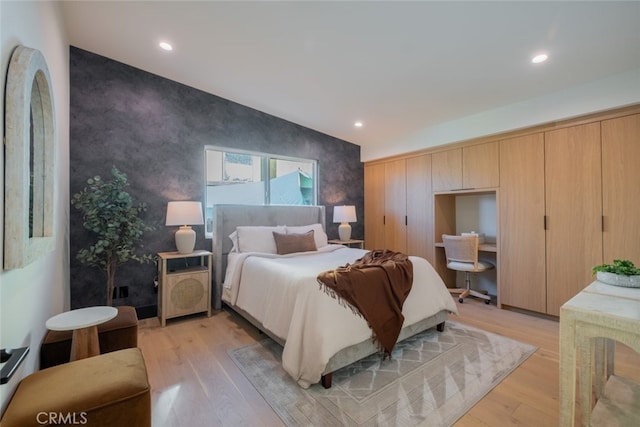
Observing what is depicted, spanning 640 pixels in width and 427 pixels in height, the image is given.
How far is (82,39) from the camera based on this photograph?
2.81 metres

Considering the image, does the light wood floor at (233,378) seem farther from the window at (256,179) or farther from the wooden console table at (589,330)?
the window at (256,179)

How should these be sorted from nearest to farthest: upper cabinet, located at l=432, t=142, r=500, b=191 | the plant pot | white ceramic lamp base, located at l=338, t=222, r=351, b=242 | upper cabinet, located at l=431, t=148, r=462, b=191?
the plant pot
upper cabinet, located at l=432, t=142, r=500, b=191
upper cabinet, located at l=431, t=148, r=462, b=191
white ceramic lamp base, located at l=338, t=222, r=351, b=242

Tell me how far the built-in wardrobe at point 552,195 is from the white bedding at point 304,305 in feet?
4.46

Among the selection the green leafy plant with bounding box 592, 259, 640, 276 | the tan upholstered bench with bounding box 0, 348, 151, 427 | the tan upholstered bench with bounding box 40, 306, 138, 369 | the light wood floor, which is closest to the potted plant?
the green leafy plant with bounding box 592, 259, 640, 276

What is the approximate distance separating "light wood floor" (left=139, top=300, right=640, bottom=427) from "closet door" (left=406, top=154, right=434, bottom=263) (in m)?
1.41

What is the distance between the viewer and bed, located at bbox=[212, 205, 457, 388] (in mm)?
1927

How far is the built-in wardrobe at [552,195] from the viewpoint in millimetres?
2760

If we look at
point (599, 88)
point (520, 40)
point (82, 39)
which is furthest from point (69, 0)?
point (599, 88)

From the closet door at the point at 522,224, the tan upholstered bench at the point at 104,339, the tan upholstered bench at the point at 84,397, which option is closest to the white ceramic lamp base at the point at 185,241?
the tan upholstered bench at the point at 104,339

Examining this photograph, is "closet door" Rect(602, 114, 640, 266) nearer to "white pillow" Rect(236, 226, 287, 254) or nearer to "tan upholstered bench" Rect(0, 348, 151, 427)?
"white pillow" Rect(236, 226, 287, 254)

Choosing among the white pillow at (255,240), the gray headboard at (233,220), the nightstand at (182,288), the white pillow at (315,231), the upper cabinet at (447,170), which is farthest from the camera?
the upper cabinet at (447,170)

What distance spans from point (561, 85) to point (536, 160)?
80cm

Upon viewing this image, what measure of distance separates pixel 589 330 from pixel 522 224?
247cm

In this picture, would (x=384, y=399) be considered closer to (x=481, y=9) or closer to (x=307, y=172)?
(x=481, y=9)
